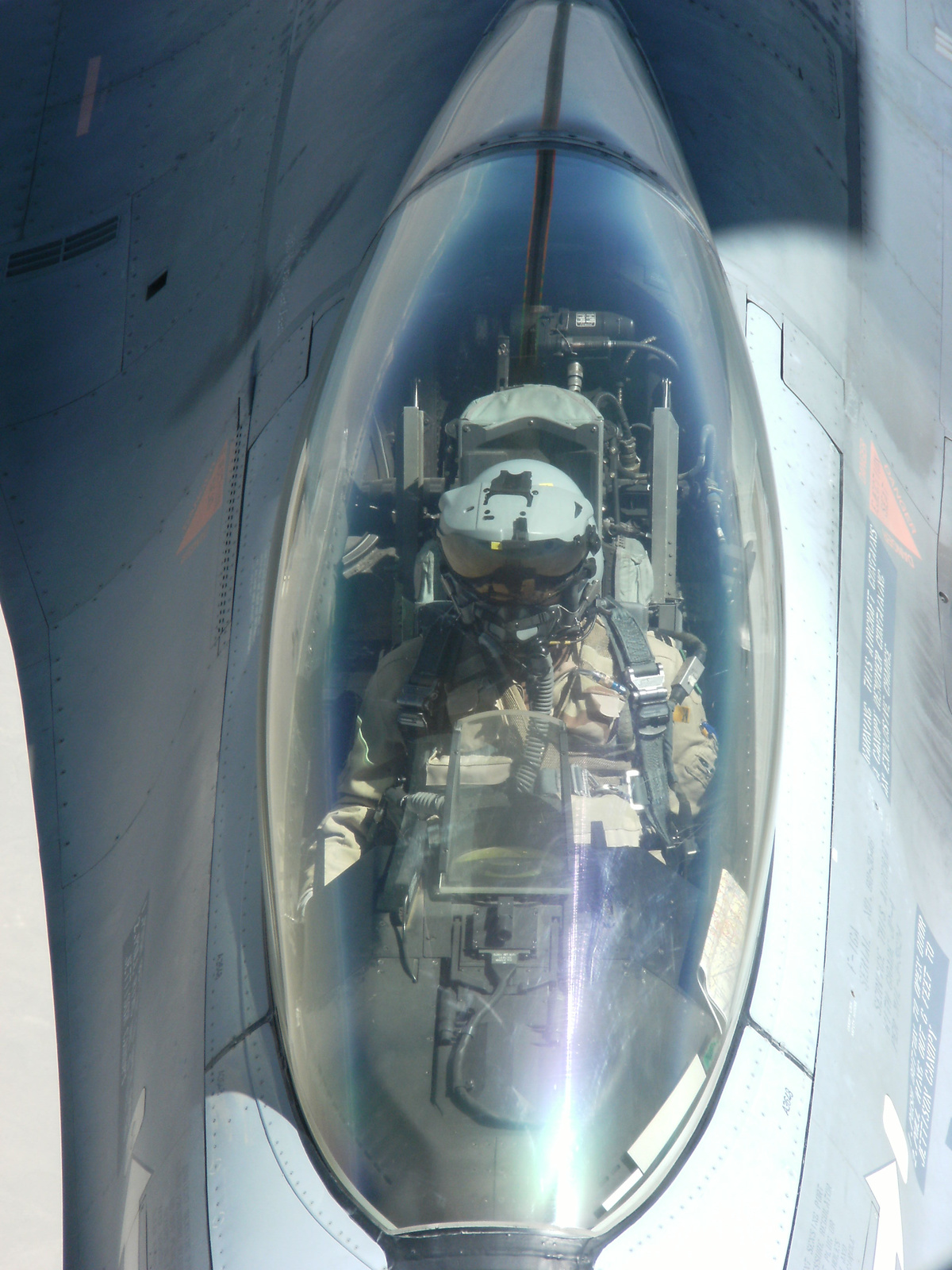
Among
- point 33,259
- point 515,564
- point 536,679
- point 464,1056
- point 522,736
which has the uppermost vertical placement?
point 33,259

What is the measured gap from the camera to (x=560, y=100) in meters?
2.93

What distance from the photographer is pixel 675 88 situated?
3.58 meters

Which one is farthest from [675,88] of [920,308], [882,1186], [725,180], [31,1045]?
[31,1045]

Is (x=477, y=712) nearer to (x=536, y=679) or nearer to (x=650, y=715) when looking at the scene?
(x=536, y=679)

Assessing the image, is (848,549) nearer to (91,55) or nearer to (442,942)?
(442,942)

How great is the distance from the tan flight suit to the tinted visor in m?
0.15

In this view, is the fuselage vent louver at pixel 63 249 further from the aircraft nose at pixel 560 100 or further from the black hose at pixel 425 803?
the black hose at pixel 425 803

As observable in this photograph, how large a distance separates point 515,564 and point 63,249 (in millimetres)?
3080

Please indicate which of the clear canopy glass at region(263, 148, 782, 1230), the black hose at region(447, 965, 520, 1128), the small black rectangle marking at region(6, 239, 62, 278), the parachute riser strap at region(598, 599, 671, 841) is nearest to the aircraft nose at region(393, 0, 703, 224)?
the clear canopy glass at region(263, 148, 782, 1230)

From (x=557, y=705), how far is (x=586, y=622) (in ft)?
0.77

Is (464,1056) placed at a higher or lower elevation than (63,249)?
lower

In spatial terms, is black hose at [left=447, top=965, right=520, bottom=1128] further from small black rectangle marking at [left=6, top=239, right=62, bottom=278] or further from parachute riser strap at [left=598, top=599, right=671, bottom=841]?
small black rectangle marking at [left=6, top=239, right=62, bottom=278]

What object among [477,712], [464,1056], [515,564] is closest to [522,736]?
[477,712]

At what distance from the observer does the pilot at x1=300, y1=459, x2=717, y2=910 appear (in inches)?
74.3
